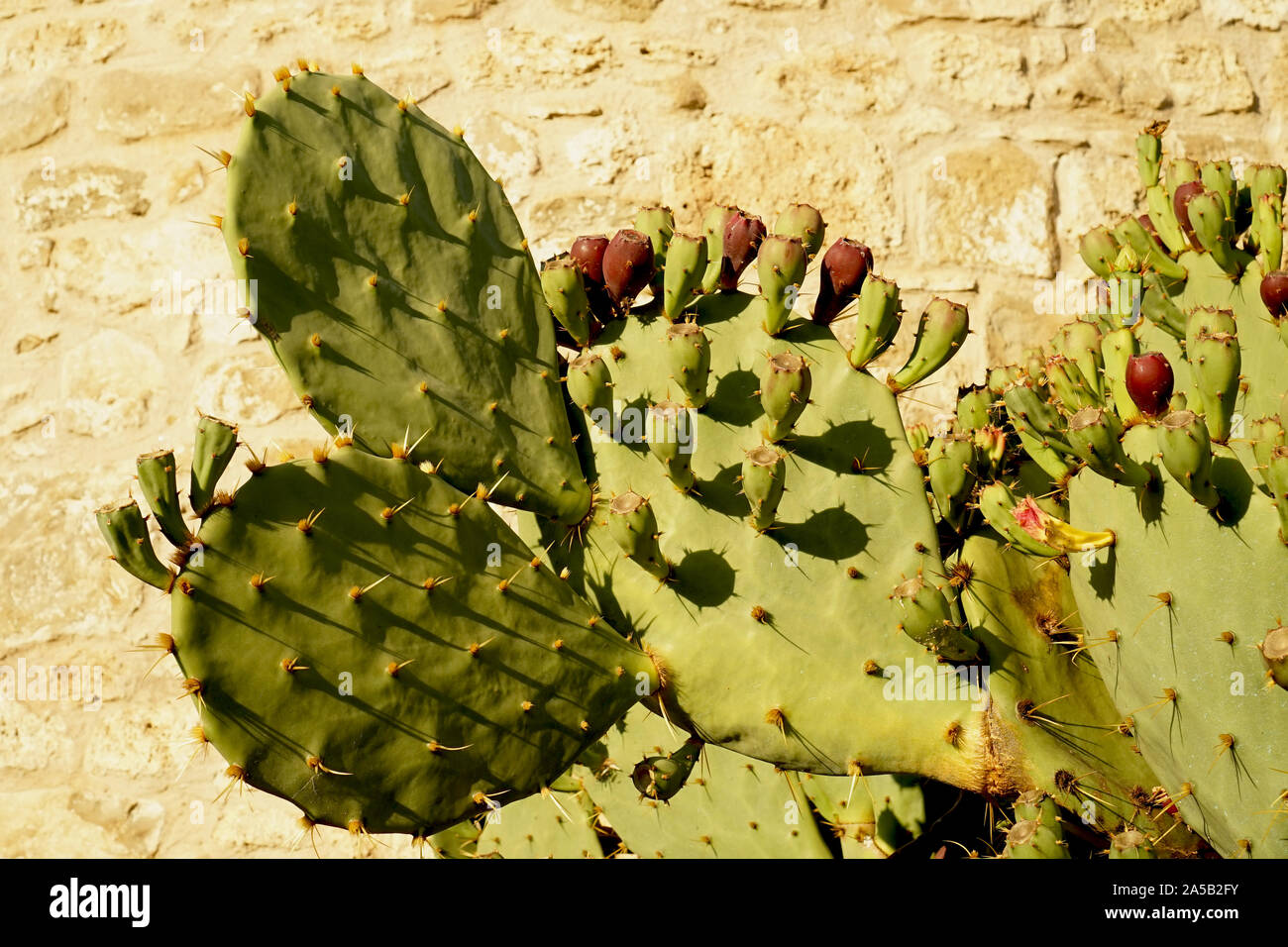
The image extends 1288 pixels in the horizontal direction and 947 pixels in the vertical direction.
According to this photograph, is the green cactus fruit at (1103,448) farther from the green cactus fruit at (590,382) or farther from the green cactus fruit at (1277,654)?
the green cactus fruit at (590,382)

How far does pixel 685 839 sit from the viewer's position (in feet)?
5.13

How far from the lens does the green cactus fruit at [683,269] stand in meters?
1.32

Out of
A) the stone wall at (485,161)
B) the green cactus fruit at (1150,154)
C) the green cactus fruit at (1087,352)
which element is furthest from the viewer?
the stone wall at (485,161)

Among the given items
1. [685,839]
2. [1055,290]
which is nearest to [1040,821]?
[685,839]

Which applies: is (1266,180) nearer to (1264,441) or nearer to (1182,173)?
(1182,173)

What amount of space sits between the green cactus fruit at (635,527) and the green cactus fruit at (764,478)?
11 centimetres

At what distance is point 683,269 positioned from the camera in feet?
4.35

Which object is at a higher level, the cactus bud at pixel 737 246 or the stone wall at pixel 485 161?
the cactus bud at pixel 737 246

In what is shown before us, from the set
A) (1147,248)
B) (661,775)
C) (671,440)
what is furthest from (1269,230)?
(661,775)

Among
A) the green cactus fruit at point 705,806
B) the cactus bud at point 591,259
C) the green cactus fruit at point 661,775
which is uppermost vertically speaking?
the cactus bud at point 591,259

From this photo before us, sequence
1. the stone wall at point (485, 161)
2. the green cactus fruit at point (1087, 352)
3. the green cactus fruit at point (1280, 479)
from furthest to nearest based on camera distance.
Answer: the stone wall at point (485, 161) → the green cactus fruit at point (1087, 352) → the green cactus fruit at point (1280, 479)

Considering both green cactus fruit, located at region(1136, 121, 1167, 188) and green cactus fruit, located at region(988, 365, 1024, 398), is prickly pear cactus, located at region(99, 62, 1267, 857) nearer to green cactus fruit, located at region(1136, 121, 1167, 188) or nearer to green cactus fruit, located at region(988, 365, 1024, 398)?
green cactus fruit, located at region(988, 365, 1024, 398)

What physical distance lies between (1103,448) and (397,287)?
788 millimetres

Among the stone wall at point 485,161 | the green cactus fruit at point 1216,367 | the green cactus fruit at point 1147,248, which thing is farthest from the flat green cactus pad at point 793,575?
the stone wall at point 485,161
